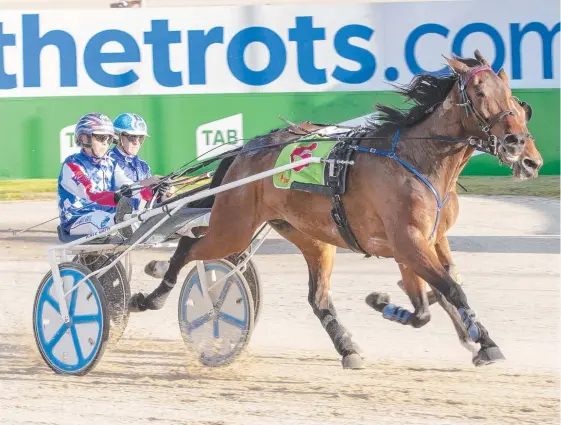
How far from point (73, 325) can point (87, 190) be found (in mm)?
720

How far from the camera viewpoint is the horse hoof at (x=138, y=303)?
20.7ft

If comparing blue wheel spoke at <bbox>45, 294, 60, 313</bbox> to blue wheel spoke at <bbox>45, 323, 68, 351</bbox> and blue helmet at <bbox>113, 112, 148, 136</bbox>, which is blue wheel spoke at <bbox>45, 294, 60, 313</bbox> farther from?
blue helmet at <bbox>113, 112, 148, 136</bbox>

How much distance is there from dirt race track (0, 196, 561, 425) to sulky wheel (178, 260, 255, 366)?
0.36 ft

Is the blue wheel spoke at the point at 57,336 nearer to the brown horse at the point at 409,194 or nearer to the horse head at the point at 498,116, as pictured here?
the brown horse at the point at 409,194

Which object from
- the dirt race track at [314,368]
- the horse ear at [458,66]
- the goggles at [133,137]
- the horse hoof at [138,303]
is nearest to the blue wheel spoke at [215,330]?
the dirt race track at [314,368]

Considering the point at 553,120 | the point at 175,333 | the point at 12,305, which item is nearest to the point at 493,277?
the point at 175,333

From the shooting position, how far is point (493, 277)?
8633 mm

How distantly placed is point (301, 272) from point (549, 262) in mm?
1982

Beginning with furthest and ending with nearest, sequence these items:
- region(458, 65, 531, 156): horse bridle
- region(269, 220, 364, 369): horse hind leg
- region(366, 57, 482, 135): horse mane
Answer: region(269, 220, 364, 369): horse hind leg
region(366, 57, 482, 135): horse mane
region(458, 65, 531, 156): horse bridle

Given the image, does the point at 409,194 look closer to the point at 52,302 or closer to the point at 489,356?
the point at 489,356

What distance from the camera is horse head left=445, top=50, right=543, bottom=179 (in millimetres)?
4891

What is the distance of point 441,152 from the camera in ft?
17.2

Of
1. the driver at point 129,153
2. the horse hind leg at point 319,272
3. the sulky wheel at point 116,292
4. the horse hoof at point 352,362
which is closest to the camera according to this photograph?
the horse hoof at point 352,362

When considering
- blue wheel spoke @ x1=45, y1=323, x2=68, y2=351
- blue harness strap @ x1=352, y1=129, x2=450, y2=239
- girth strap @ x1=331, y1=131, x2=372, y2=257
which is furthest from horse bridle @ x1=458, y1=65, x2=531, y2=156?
blue wheel spoke @ x1=45, y1=323, x2=68, y2=351
